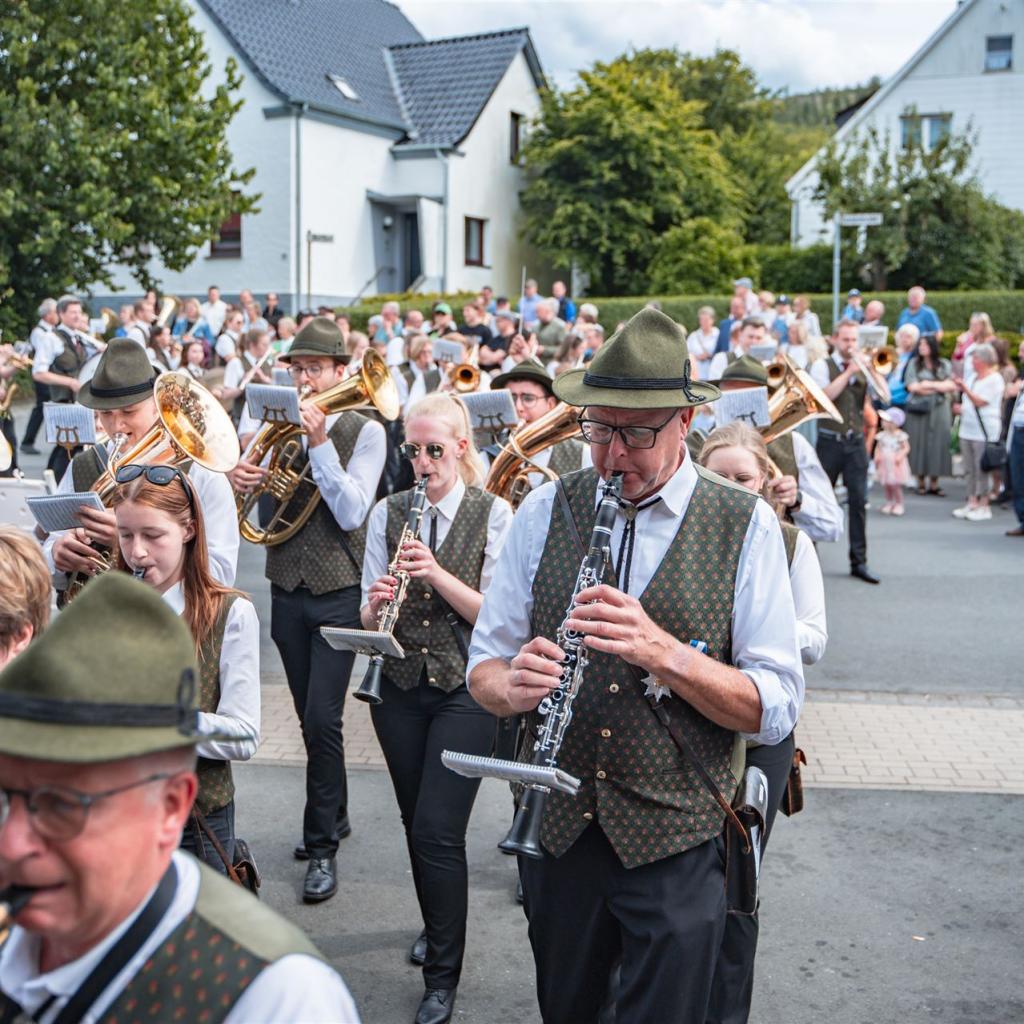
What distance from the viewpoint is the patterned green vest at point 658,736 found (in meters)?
3.04

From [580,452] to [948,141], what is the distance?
101 feet

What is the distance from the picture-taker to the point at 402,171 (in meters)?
35.4

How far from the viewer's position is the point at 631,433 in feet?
10.2

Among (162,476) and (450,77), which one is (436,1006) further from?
(450,77)

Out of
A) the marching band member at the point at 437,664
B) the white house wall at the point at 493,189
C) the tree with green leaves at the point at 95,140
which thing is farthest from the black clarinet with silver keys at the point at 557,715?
the white house wall at the point at 493,189

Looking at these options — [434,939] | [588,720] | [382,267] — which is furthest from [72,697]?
[382,267]

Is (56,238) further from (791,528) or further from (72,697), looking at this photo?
(72,697)

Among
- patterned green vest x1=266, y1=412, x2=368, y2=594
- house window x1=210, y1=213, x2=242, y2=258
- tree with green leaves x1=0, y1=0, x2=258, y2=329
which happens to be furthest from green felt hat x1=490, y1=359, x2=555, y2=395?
house window x1=210, y1=213, x2=242, y2=258

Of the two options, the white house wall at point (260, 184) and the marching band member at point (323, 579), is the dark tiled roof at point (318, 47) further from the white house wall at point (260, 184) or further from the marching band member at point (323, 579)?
the marching band member at point (323, 579)

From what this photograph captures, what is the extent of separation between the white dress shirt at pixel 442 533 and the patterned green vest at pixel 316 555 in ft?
2.22

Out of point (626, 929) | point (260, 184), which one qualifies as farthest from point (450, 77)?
point (626, 929)

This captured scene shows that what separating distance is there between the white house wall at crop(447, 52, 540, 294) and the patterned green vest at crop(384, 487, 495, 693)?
31355 millimetres

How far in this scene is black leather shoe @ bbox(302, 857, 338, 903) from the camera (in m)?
5.20

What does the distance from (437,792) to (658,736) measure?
1.52 meters
